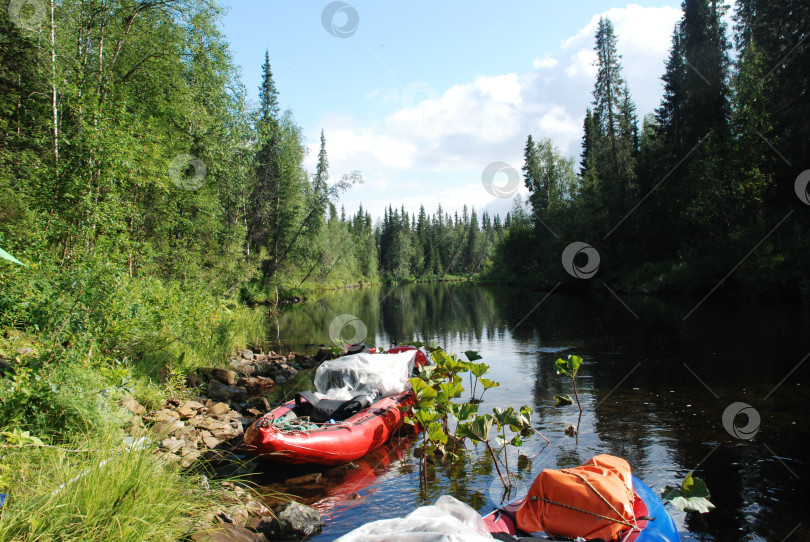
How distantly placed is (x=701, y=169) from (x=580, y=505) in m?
28.4

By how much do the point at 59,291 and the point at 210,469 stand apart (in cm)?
339

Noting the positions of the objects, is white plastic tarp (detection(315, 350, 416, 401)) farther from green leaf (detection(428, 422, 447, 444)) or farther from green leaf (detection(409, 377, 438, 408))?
green leaf (detection(428, 422, 447, 444))

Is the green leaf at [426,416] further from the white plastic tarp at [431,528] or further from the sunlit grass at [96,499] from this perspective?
the sunlit grass at [96,499]

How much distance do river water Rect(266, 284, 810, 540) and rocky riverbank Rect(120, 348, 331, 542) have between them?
0.65 meters

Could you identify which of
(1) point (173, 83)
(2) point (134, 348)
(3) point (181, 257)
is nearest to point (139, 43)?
(1) point (173, 83)

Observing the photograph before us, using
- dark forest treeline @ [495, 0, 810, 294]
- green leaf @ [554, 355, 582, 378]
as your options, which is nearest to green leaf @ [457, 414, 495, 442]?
green leaf @ [554, 355, 582, 378]

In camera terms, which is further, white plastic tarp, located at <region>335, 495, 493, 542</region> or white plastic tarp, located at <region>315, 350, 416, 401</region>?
white plastic tarp, located at <region>315, 350, 416, 401</region>

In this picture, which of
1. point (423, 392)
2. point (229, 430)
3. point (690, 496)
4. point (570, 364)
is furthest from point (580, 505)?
point (229, 430)

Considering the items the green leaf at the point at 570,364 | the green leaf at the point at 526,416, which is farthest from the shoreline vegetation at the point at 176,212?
the green leaf at the point at 570,364

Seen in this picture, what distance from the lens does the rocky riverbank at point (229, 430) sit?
4.95m

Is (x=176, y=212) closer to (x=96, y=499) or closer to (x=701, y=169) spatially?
(x=96, y=499)

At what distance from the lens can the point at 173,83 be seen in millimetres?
13883

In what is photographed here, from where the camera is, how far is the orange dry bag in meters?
3.72

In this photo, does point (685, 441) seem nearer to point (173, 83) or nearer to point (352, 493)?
point (352, 493)
